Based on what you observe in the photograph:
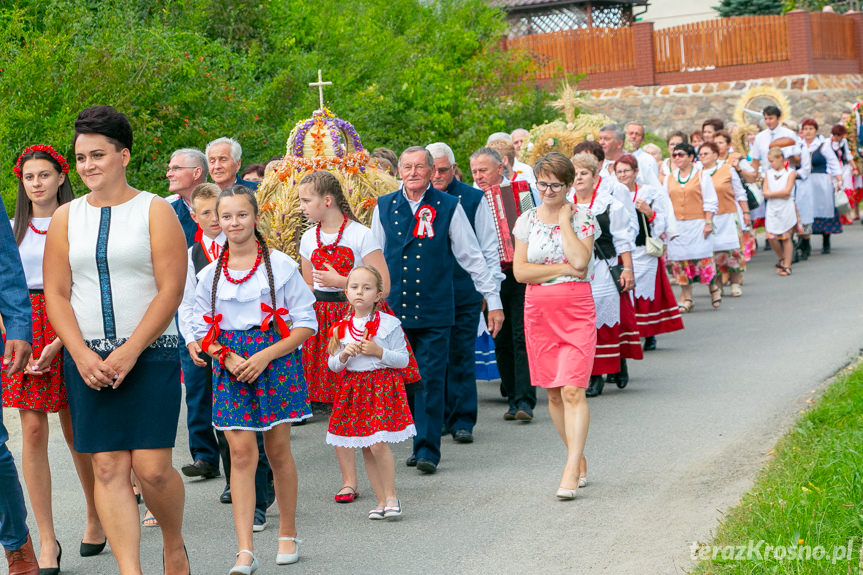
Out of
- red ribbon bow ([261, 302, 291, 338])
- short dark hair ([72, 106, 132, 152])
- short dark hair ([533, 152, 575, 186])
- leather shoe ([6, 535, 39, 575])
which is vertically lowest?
leather shoe ([6, 535, 39, 575])

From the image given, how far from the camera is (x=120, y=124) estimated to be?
17.1ft

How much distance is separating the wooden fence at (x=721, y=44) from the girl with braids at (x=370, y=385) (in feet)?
94.0

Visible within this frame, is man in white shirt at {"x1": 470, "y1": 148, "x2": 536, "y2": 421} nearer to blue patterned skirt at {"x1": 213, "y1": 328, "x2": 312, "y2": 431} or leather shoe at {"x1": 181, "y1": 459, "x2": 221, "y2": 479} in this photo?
leather shoe at {"x1": 181, "y1": 459, "x2": 221, "y2": 479}

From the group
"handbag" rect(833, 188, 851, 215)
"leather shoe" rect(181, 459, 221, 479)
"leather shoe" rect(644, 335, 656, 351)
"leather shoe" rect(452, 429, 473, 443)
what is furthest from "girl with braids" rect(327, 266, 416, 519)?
"handbag" rect(833, 188, 851, 215)

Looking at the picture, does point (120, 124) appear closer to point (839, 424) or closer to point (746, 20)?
point (839, 424)

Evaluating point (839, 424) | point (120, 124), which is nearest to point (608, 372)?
point (839, 424)

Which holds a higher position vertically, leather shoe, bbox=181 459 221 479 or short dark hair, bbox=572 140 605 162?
short dark hair, bbox=572 140 605 162

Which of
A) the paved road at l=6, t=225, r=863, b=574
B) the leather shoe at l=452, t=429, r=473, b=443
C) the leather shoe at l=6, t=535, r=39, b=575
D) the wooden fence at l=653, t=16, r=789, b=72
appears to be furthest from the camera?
the wooden fence at l=653, t=16, r=789, b=72

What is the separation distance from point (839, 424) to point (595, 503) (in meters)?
1.93

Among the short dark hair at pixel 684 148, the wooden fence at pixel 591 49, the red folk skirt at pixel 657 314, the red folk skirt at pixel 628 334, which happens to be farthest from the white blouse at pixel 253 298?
the wooden fence at pixel 591 49

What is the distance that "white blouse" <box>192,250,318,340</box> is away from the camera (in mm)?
5898

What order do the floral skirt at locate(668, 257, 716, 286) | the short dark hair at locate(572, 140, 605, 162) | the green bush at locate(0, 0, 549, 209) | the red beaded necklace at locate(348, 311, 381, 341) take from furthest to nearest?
1. the floral skirt at locate(668, 257, 716, 286)
2. the green bush at locate(0, 0, 549, 209)
3. the short dark hair at locate(572, 140, 605, 162)
4. the red beaded necklace at locate(348, 311, 381, 341)

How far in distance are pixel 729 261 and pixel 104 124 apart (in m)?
12.1

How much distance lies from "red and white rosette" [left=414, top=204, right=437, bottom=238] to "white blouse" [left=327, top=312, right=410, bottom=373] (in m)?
1.16
